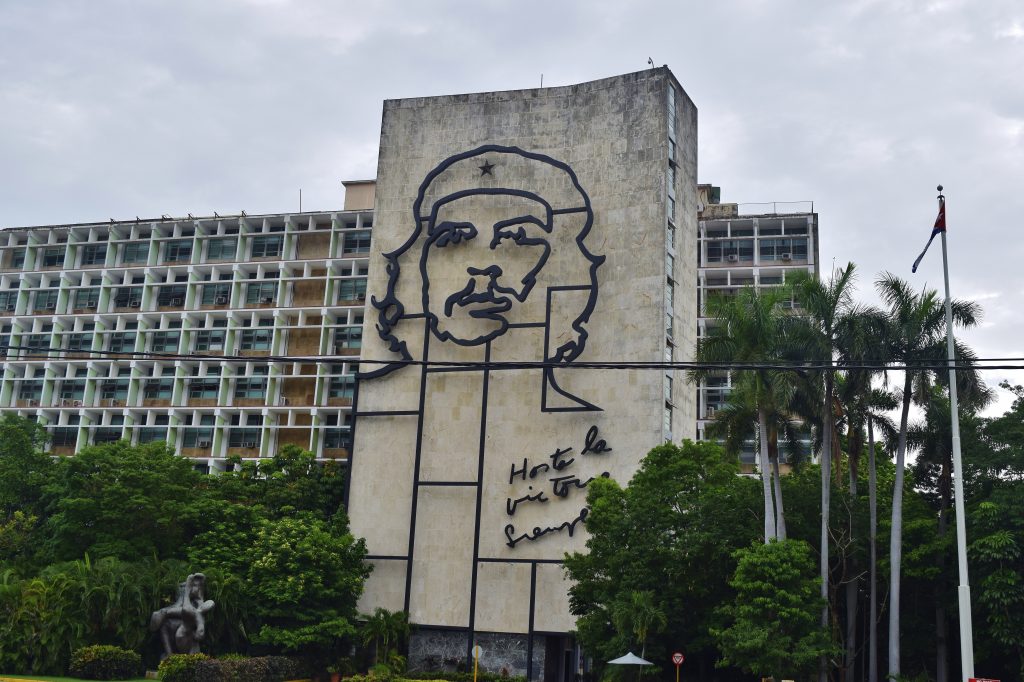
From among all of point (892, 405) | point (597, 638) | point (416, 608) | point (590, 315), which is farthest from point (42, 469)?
point (892, 405)

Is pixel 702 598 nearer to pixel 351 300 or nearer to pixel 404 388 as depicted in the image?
pixel 404 388

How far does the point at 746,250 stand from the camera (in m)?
89.8

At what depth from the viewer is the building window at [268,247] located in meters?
89.4

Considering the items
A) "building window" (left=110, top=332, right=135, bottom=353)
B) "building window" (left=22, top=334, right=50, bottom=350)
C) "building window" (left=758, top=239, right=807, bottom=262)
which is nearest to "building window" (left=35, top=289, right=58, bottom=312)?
"building window" (left=22, top=334, right=50, bottom=350)

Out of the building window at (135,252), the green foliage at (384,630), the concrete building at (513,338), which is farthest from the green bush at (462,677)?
the building window at (135,252)

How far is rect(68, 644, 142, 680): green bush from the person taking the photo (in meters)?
43.8

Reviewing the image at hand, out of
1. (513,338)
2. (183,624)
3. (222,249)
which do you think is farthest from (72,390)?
(513,338)

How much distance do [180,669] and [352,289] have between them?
48.4 metres

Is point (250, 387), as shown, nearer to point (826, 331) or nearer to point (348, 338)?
point (348, 338)

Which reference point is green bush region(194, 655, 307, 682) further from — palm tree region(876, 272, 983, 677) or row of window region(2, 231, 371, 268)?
row of window region(2, 231, 371, 268)

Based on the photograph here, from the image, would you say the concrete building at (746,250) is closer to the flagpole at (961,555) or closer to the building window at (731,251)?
the building window at (731,251)

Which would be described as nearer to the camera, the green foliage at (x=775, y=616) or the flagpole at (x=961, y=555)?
the flagpole at (x=961, y=555)

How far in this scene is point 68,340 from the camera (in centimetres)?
9144

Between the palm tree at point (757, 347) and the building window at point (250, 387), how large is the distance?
49271 mm
